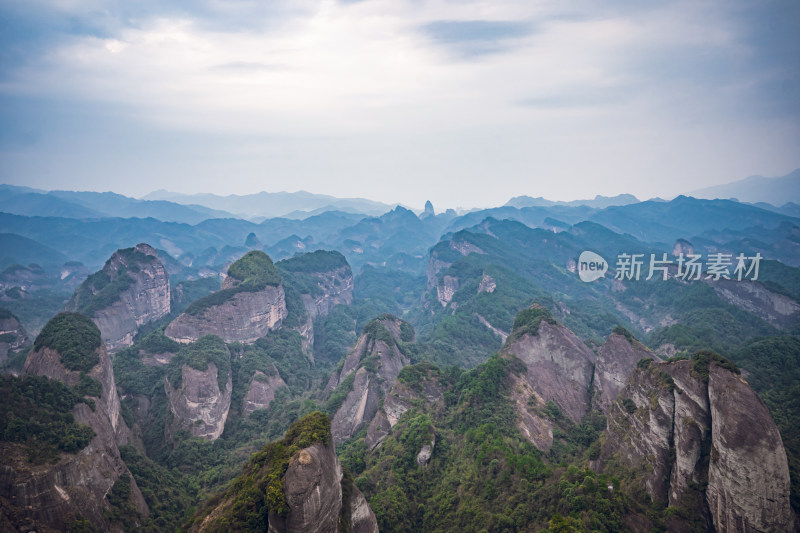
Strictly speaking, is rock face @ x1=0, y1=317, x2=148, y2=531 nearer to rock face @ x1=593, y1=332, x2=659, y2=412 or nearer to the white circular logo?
rock face @ x1=593, y1=332, x2=659, y2=412

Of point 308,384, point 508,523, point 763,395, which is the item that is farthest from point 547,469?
point 308,384

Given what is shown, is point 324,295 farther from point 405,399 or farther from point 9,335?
point 405,399

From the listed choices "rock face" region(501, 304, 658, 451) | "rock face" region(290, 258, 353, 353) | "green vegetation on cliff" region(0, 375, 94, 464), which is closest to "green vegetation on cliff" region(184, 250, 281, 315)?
"rock face" region(290, 258, 353, 353)

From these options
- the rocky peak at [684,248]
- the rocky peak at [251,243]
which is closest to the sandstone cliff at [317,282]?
the rocky peak at [251,243]

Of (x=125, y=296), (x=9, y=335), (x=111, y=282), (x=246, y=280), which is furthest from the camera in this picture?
(x=111, y=282)

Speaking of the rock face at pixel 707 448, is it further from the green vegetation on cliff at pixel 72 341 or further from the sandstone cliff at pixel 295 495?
the green vegetation on cliff at pixel 72 341

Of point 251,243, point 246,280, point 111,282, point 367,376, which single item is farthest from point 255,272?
point 251,243
